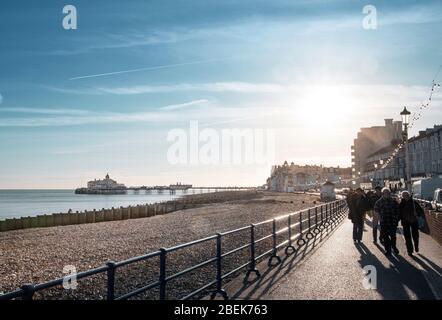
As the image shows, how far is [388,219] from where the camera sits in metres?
13.7

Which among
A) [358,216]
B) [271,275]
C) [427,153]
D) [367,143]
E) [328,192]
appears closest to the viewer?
[271,275]

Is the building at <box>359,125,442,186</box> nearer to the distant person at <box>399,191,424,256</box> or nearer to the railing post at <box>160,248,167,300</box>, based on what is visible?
the distant person at <box>399,191,424,256</box>

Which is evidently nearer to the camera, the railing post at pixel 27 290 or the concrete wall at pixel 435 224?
the railing post at pixel 27 290

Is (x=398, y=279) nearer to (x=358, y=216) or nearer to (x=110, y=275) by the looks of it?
(x=110, y=275)

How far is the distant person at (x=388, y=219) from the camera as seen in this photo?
13.6 metres

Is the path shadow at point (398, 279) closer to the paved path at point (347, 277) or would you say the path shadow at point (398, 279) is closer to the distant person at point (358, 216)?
the paved path at point (347, 277)

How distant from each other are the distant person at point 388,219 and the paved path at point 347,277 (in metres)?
0.34

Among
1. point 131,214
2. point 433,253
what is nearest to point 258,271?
point 433,253

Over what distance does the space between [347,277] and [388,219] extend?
14.0 ft

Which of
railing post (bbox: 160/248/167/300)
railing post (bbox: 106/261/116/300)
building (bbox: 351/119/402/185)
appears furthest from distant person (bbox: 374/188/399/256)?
building (bbox: 351/119/402/185)

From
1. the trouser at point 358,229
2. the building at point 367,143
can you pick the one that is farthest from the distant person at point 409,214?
the building at point 367,143

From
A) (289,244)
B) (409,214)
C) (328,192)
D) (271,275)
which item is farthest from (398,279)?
(328,192)
